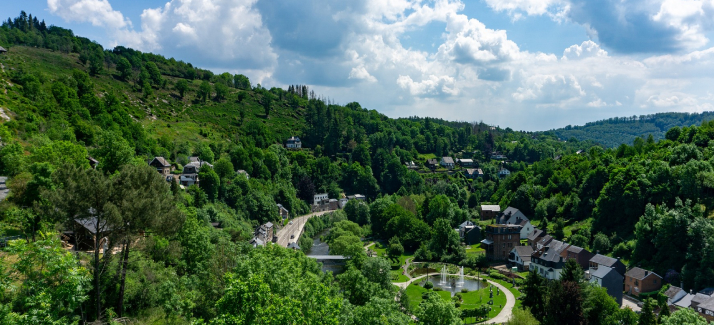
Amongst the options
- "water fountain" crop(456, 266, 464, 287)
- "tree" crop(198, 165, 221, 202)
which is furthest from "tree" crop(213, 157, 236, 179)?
"water fountain" crop(456, 266, 464, 287)

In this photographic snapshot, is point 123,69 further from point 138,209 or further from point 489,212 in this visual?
point 138,209

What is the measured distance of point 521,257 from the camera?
5844cm

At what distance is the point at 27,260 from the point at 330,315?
1017cm

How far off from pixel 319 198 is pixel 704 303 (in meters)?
72.9

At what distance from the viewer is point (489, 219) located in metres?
87.7

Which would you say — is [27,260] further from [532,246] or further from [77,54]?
[77,54]

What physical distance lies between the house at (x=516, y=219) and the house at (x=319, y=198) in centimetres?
3935

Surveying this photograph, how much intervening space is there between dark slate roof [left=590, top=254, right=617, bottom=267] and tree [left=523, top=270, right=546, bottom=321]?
1632cm

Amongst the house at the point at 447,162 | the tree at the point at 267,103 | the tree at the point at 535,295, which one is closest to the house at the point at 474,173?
the house at the point at 447,162

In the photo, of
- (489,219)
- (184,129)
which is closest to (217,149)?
(184,129)

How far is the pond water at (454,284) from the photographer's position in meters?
50.1

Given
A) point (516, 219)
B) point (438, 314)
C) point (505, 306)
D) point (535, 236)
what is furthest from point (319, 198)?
point (438, 314)

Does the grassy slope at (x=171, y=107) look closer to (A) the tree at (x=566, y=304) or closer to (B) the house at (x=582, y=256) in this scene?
(B) the house at (x=582, y=256)

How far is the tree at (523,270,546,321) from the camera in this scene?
123ft
